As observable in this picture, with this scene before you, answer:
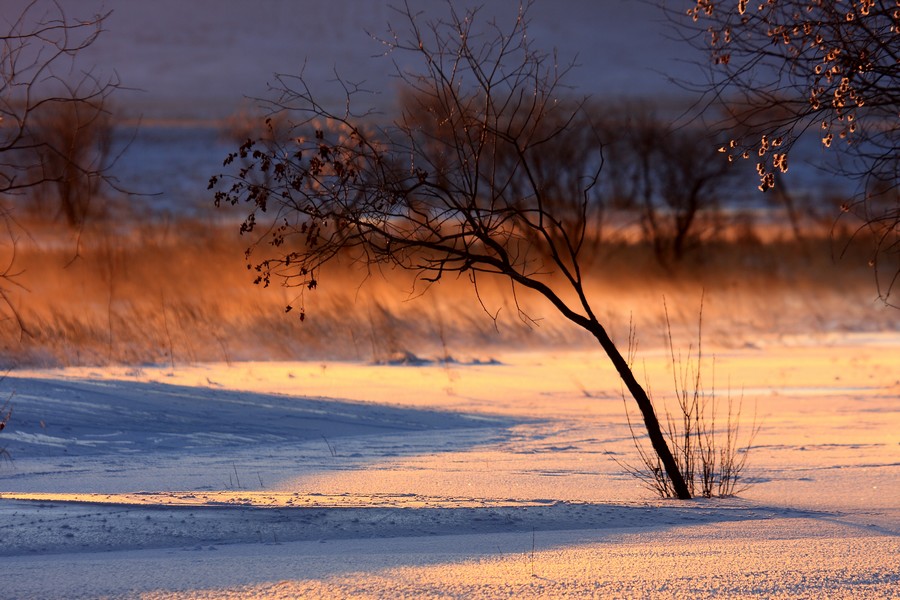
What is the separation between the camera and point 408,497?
645 centimetres

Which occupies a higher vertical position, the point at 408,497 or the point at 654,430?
the point at 654,430

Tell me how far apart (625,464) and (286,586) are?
4.89 metres

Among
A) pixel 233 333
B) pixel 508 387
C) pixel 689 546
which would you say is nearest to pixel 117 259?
pixel 233 333

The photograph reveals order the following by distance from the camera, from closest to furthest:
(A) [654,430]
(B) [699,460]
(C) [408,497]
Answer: (C) [408,497], (A) [654,430], (B) [699,460]

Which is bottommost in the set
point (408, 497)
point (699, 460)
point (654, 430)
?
point (408, 497)

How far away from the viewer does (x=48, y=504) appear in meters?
5.81

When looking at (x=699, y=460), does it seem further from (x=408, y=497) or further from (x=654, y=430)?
(x=408, y=497)

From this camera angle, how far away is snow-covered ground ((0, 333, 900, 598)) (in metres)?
4.57

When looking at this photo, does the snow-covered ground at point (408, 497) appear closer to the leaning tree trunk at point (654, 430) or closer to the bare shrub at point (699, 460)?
the bare shrub at point (699, 460)

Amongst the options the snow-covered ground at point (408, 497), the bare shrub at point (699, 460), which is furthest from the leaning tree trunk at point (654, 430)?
the snow-covered ground at point (408, 497)

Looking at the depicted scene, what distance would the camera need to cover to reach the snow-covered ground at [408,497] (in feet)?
15.0

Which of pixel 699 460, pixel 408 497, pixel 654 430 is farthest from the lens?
pixel 699 460

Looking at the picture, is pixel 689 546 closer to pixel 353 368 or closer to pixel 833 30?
pixel 833 30

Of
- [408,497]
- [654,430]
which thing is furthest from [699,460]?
[408,497]
